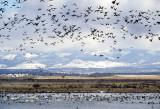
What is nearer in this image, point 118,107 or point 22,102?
point 118,107

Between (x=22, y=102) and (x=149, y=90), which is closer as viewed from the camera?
(x=22, y=102)

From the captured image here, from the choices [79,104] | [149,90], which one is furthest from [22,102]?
[149,90]

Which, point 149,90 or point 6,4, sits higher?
point 6,4

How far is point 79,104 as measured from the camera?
93938mm

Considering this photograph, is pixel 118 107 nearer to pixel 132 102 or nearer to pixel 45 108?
pixel 132 102

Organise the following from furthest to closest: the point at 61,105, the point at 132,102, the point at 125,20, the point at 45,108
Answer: the point at 132,102
the point at 61,105
the point at 45,108
the point at 125,20

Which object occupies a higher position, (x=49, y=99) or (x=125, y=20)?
(x=125, y=20)

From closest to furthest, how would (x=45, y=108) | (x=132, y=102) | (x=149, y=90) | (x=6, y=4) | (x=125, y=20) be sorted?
(x=6, y=4) → (x=125, y=20) → (x=45, y=108) → (x=132, y=102) → (x=149, y=90)

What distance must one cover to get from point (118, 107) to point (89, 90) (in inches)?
1914

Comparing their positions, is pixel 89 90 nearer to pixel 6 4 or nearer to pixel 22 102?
pixel 22 102

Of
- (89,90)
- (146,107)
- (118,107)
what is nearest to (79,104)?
(118,107)

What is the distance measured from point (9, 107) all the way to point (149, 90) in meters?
65.3

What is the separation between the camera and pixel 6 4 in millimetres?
36531

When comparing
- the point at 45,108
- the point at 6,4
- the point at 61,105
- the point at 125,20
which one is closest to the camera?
the point at 6,4
